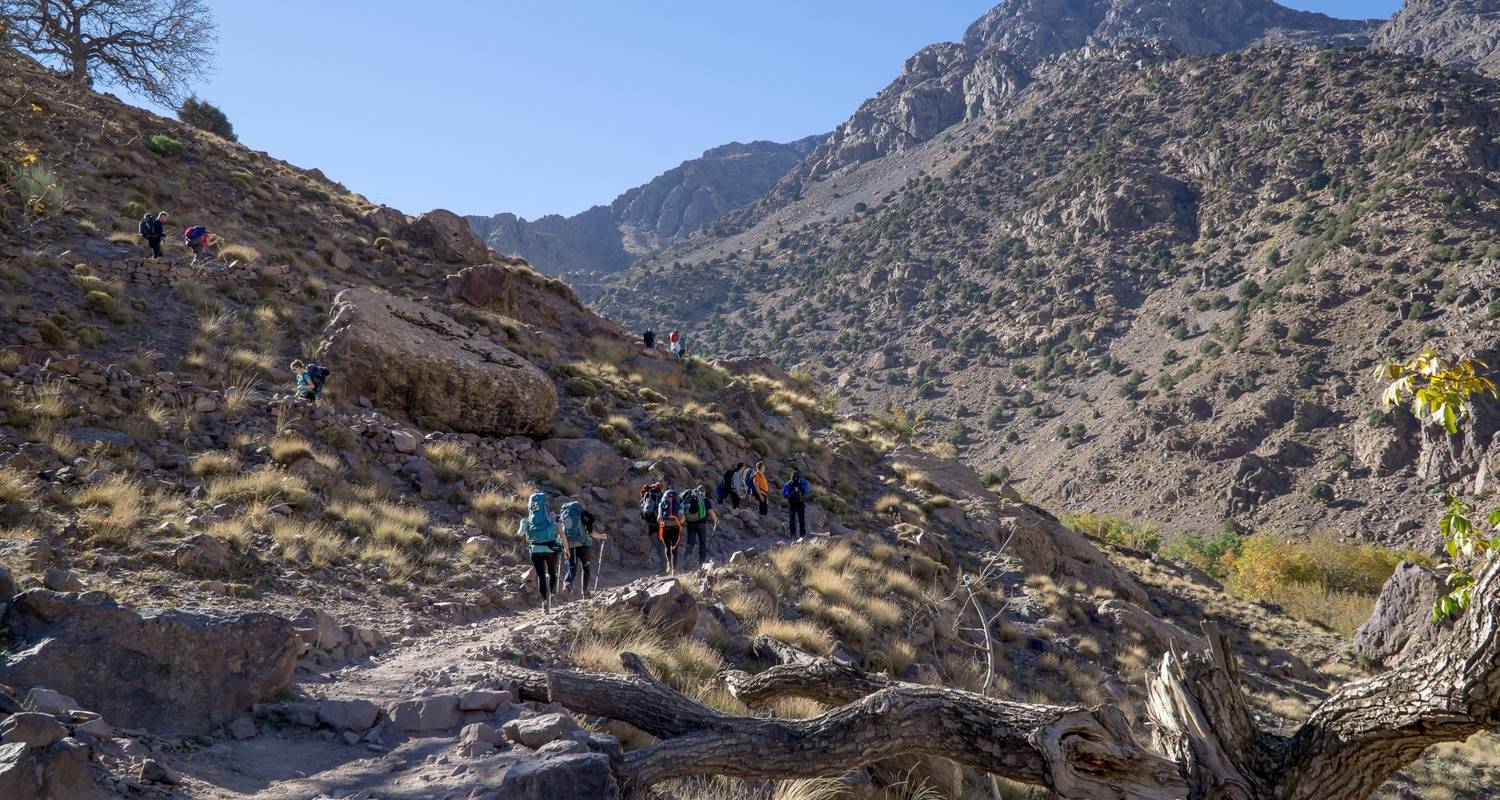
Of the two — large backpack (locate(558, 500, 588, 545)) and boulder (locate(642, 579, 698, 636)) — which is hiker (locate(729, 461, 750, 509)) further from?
boulder (locate(642, 579, 698, 636))

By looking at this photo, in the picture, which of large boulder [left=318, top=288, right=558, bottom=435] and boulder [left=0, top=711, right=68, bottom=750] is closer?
boulder [left=0, top=711, right=68, bottom=750]

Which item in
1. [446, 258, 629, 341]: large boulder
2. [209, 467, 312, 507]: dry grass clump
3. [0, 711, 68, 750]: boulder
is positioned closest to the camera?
[0, 711, 68, 750]: boulder

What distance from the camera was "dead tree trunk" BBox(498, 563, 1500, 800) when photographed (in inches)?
193

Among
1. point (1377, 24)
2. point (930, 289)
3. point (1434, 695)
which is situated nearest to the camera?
point (1434, 695)

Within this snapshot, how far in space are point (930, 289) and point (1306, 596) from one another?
48637 millimetres

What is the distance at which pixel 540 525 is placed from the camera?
1003 centimetres

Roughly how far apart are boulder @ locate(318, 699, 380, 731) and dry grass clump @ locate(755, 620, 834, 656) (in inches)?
200

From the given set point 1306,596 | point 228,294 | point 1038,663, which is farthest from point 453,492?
point 1306,596

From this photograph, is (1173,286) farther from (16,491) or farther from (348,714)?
(16,491)

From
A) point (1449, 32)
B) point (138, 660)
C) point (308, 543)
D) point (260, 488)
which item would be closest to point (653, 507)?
point (308, 543)

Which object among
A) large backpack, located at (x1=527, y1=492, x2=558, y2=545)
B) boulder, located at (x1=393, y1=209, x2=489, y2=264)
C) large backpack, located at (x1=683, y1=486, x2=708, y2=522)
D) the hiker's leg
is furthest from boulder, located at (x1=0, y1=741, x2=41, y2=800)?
boulder, located at (x1=393, y1=209, x2=489, y2=264)

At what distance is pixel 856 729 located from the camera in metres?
5.68

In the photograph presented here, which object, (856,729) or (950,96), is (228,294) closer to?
(856,729)

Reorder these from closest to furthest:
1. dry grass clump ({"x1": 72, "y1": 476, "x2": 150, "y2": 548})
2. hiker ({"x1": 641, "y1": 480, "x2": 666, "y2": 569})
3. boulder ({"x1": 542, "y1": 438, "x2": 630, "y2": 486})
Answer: dry grass clump ({"x1": 72, "y1": 476, "x2": 150, "y2": 548})
hiker ({"x1": 641, "y1": 480, "x2": 666, "y2": 569})
boulder ({"x1": 542, "y1": 438, "x2": 630, "y2": 486})
